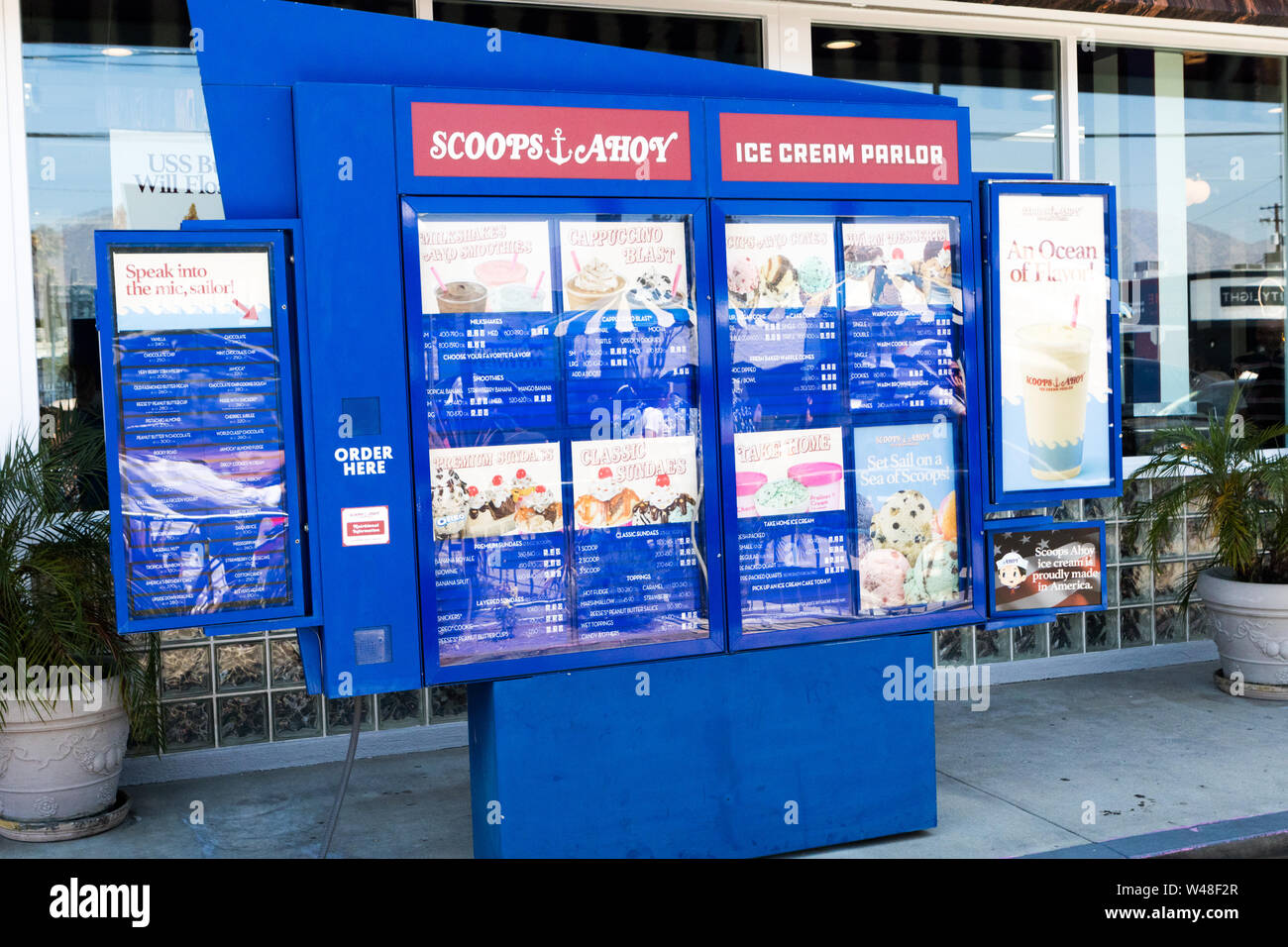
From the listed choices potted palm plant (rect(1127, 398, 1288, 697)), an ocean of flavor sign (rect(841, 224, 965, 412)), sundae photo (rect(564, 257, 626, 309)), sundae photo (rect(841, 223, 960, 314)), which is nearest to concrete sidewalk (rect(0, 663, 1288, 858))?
potted palm plant (rect(1127, 398, 1288, 697))

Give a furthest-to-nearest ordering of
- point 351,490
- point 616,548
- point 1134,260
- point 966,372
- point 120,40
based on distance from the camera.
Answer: point 1134,260 < point 120,40 < point 966,372 < point 616,548 < point 351,490

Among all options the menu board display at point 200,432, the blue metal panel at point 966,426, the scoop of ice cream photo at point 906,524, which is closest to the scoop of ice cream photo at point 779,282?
the blue metal panel at point 966,426

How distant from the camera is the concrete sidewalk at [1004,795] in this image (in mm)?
4930

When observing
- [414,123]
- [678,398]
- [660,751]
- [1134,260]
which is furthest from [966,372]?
[1134,260]

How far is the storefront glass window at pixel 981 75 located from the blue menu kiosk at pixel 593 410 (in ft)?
8.16

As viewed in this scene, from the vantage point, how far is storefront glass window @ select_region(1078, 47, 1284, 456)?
25.9 ft

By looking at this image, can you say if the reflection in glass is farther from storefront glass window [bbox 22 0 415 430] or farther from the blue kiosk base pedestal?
the blue kiosk base pedestal

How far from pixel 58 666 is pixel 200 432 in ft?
5.37

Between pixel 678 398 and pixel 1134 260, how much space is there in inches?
183

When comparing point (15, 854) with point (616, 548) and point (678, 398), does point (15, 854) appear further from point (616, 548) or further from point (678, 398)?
point (678, 398)

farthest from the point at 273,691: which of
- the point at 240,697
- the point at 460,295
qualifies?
the point at 460,295

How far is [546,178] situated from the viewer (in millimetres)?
4355

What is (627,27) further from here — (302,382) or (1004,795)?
(1004,795)

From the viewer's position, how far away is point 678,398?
15.0ft
